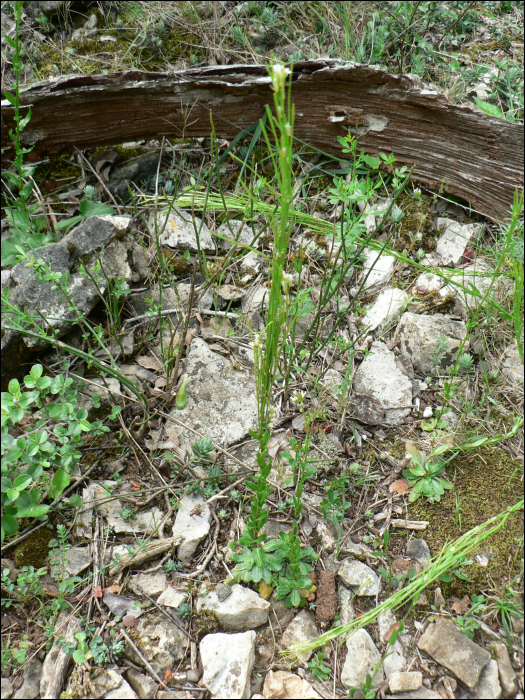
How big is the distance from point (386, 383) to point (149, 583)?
4.79 feet

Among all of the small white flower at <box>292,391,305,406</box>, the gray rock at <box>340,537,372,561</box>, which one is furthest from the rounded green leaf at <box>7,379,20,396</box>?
the gray rock at <box>340,537,372,561</box>

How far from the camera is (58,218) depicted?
323 cm

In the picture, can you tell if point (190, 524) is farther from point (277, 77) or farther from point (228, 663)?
point (277, 77)

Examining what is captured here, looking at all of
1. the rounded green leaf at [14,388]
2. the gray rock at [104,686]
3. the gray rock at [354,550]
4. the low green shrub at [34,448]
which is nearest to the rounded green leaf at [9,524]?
the low green shrub at [34,448]

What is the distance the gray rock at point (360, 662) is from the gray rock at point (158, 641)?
63 centimetres

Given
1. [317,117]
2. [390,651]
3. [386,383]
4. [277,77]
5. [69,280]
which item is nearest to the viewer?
[277,77]

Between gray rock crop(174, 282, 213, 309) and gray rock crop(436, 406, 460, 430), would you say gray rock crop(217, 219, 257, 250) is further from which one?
gray rock crop(436, 406, 460, 430)

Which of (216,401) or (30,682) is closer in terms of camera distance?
(30,682)

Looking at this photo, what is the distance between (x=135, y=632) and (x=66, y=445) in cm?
80

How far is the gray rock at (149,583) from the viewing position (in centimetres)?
202

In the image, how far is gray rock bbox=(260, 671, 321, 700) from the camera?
174 cm

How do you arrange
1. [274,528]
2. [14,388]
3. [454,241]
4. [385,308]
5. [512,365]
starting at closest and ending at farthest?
[14,388] < [274,528] < [512,365] < [385,308] < [454,241]

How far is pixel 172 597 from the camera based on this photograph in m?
1.99

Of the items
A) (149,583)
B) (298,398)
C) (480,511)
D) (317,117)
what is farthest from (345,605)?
(317,117)
